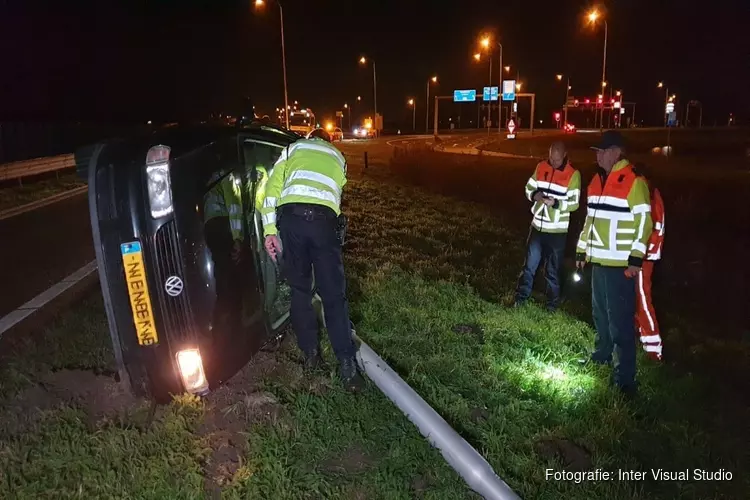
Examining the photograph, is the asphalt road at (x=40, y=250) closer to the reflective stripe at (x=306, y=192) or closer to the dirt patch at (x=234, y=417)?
the dirt patch at (x=234, y=417)

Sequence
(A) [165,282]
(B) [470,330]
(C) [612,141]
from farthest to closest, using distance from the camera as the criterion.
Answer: (B) [470,330] → (C) [612,141] → (A) [165,282]

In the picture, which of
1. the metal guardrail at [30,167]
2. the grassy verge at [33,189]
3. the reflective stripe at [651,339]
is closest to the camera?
the reflective stripe at [651,339]

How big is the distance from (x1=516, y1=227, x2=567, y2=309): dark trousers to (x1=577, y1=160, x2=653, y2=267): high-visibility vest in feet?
5.16

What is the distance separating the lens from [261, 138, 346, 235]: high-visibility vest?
3.81 metres

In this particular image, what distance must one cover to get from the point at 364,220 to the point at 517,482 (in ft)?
26.9

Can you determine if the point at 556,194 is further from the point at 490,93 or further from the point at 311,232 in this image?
the point at 490,93

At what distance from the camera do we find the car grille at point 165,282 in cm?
317

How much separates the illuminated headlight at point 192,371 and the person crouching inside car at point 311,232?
0.84 metres

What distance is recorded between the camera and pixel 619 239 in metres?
4.13

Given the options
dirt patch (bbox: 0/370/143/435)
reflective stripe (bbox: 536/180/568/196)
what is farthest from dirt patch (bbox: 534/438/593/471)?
reflective stripe (bbox: 536/180/568/196)

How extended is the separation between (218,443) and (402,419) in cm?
106

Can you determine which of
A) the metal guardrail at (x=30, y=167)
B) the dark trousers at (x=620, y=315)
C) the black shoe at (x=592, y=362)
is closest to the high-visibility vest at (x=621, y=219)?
the dark trousers at (x=620, y=315)

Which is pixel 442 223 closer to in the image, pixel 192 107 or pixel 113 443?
pixel 113 443

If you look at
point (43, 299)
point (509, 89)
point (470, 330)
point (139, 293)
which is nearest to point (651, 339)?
point (470, 330)
